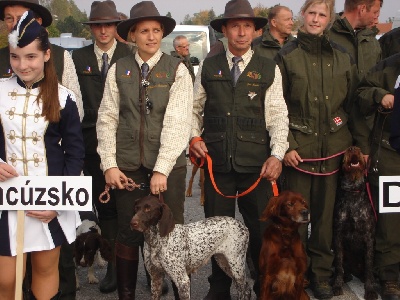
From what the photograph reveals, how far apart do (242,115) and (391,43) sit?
193 centimetres

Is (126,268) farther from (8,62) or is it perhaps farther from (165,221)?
(8,62)

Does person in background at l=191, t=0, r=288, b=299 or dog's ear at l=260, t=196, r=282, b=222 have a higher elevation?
person in background at l=191, t=0, r=288, b=299

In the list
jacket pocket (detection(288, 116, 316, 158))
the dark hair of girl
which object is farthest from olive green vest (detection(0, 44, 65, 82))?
jacket pocket (detection(288, 116, 316, 158))

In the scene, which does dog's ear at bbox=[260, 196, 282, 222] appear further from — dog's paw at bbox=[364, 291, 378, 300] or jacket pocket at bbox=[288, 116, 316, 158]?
dog's paw at bbox=[364, 291, 378, 300]

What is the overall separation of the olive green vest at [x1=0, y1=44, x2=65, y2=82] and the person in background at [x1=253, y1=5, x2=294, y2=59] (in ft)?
9.92

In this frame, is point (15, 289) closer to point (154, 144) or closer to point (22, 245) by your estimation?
point (22, 245)

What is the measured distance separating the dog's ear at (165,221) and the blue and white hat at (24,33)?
4.56ft

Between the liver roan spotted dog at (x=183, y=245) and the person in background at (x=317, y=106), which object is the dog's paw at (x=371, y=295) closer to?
the person in background at (x=317, y=106)

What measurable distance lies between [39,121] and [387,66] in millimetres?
2701

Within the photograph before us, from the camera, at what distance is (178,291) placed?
4270 millimetres

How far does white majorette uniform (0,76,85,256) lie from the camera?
3.50 metres

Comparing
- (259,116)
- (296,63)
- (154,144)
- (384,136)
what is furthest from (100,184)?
(384,136)

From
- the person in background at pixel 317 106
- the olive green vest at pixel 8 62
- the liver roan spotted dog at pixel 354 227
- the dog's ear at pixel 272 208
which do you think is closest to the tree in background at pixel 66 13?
the olive green vest at pixel 8 62

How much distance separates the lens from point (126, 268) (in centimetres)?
437
